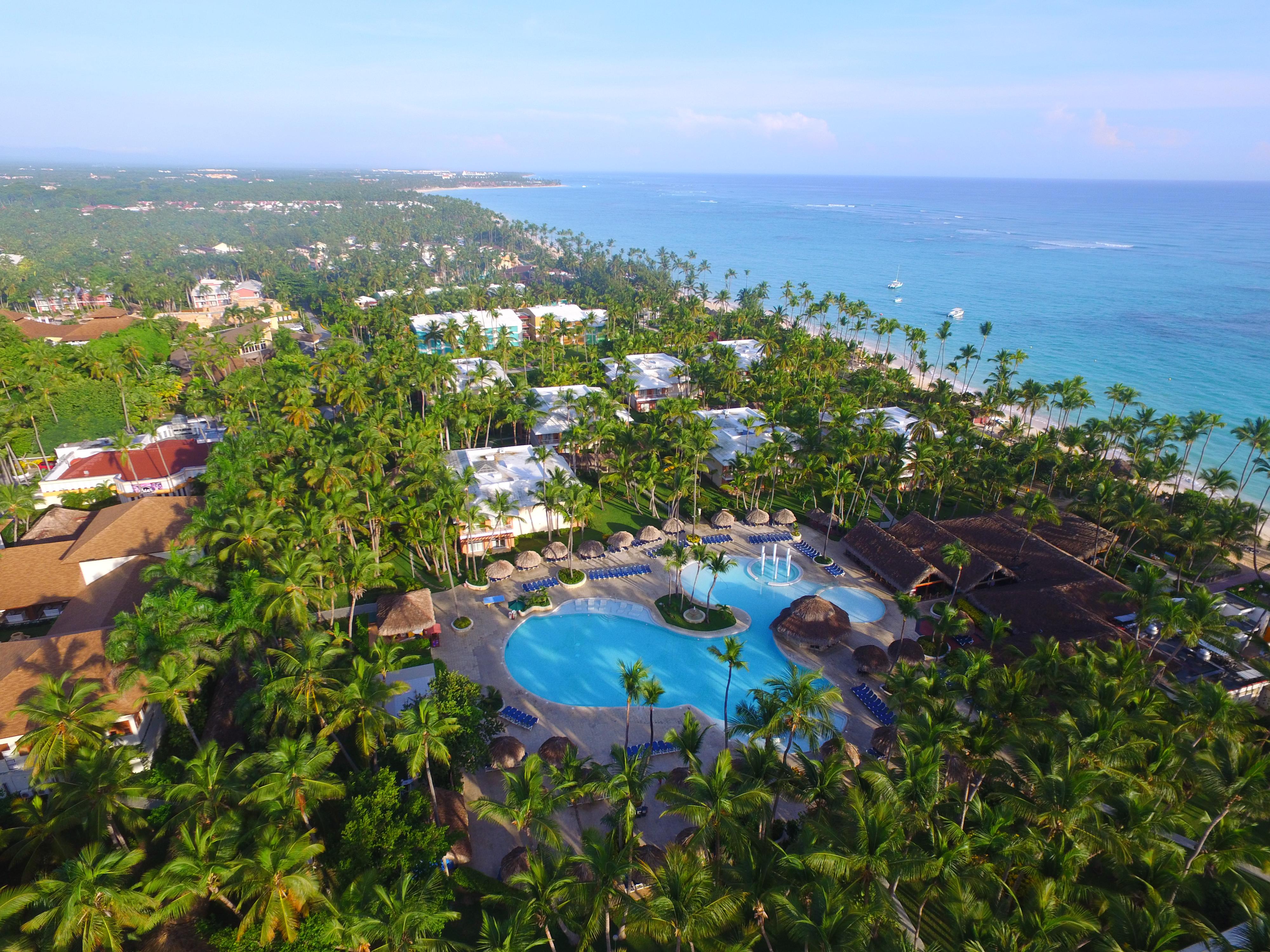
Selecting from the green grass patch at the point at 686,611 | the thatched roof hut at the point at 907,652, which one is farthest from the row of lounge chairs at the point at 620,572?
the thatched roof hut at the point at 907,652

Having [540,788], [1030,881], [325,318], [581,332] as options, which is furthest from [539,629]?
[325,318]

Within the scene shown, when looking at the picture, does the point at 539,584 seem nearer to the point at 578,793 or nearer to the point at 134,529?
the point at 578,793

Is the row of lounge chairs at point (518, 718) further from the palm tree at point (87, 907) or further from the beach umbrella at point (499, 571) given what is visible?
the palm tree at point (87, 907)

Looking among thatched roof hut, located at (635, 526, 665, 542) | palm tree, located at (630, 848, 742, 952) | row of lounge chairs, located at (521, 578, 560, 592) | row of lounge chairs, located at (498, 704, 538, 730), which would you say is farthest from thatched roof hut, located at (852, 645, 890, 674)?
row of lounge chairs, located at (521, 578, 560, 592)

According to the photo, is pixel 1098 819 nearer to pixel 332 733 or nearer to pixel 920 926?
pixel 920 926

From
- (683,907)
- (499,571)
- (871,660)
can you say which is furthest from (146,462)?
(871,660)
